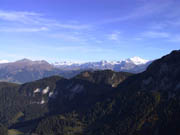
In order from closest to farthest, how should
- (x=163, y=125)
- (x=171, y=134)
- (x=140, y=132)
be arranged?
(x=171, y=134) < (x=163, y=125) < (x=140, y=132)

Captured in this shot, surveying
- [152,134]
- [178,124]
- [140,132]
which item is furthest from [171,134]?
[140,132]

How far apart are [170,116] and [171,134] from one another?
1168 inches

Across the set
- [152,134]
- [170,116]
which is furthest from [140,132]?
[170,116]

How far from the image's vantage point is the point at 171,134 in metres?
163

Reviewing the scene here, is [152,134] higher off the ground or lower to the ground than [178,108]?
lower

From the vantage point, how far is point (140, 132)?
650ft

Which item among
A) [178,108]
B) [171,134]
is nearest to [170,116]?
[178,108]

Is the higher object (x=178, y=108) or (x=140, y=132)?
(x=178, y=108)

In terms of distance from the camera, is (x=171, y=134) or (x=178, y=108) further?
(x=178, y=108)

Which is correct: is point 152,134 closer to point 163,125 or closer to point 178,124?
point 163,125

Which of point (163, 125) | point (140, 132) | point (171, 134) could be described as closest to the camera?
point (171, 134)

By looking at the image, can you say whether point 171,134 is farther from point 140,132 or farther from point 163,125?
point 140,132

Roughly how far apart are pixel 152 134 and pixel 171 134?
900 inches

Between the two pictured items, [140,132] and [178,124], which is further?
[140,132]
